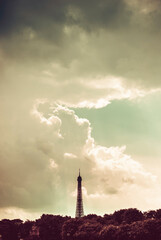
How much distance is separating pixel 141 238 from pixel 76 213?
7233 cm

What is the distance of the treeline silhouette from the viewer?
206 ft

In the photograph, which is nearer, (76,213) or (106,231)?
(106,231)

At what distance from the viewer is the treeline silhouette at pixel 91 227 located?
206ft

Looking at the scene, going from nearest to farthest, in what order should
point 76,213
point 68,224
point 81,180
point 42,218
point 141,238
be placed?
point 141,238 < point 68,224 < point 42,218 < point 76,213 < point 81,180

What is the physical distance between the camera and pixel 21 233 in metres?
93.8

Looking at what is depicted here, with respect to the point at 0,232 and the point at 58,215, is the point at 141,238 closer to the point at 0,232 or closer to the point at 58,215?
the point at 58,215

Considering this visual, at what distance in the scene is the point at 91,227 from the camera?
230 feet

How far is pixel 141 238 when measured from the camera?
61000mm

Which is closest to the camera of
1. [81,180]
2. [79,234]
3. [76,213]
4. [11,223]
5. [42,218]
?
[79,234]

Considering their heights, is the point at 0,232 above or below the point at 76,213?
below

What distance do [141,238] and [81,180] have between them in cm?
9130

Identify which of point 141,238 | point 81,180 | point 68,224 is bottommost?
point 141,238

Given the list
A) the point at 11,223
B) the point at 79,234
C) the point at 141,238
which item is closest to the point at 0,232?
the point at 11,223

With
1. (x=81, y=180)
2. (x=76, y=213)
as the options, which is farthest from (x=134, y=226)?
(x=81, y=180)
